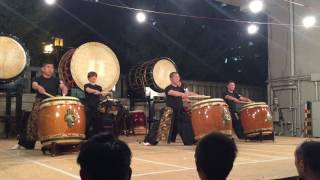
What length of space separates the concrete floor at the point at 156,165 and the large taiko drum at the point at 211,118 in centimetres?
60

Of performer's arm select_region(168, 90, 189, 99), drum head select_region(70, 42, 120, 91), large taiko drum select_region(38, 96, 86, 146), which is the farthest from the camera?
drum head select_region(70, 42, 120, 91)

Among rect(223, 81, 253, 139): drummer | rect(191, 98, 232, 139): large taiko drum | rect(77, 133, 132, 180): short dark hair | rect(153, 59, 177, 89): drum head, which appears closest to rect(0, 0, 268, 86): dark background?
rect(153, 59, 177, 89): drum head

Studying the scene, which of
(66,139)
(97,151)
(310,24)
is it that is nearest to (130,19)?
(310,24)

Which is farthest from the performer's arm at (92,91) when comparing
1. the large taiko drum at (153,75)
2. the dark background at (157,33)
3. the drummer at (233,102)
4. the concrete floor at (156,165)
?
the dark background at (157,33)

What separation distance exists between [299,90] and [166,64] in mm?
3609

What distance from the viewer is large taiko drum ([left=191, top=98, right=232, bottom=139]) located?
6461 mm

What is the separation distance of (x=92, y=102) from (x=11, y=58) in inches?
85.2

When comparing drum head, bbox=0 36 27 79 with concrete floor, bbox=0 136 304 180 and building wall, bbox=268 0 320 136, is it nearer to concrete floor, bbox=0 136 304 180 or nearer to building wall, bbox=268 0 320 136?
concrete floor, bbox=0 136 304 180

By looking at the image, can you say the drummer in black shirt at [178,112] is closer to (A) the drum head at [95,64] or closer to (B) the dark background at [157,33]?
(A) the drum head at [95,64]

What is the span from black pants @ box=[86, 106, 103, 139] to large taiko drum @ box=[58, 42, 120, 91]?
1.73 m

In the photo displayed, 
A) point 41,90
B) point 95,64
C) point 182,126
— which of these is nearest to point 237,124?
point 182,126

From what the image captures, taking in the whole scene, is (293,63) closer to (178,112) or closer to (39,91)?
(178,112)

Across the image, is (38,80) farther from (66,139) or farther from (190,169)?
(190,169)

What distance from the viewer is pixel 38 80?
6.08 metres
